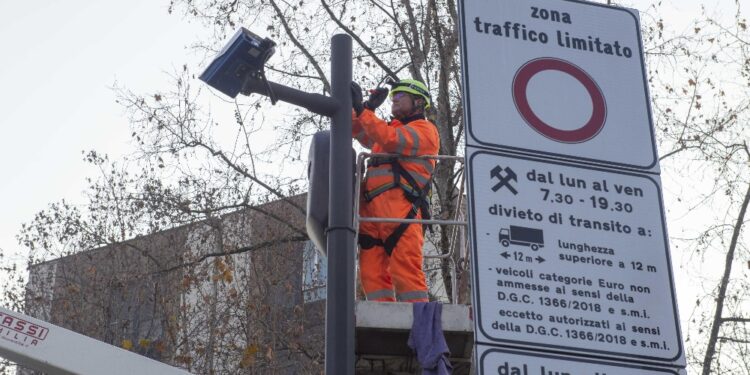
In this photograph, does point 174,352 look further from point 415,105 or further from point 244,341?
Result: point 415,105

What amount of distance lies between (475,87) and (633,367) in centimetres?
95

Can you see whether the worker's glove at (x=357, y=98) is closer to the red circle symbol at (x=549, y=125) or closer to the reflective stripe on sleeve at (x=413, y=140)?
the reflective stripe on sleeve at (x=413, y=140)

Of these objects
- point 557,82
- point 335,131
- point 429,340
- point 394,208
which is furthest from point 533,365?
point 394,208

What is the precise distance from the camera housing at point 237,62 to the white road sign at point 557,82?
1.69 m

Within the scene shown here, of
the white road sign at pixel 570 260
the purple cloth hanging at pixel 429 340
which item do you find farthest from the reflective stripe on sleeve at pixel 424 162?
the white road sign at pixel 570 260

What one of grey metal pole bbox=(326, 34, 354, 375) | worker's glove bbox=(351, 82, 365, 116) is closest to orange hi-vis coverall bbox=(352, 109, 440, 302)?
worker's glove bbox=(351, 82, 365, 116)

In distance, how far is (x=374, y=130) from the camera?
7.13 meters

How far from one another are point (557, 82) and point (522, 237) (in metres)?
0.64

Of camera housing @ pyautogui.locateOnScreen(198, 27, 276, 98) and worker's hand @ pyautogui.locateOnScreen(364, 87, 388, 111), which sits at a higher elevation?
worker's hand @ pyautogui.locateOnScreen(364, 87, 388, 111)

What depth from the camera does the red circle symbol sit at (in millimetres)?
3158

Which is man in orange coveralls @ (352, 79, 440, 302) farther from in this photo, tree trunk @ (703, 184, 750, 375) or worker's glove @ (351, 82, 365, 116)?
tree trunk @ (703, 184, 750, 375)

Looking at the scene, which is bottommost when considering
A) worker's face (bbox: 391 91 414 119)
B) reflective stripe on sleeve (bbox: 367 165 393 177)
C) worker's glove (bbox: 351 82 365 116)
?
worker's glove (bbox: 351 82 365 116)

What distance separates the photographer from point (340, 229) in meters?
4.57

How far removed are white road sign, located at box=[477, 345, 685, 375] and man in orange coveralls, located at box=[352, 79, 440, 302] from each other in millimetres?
4378
